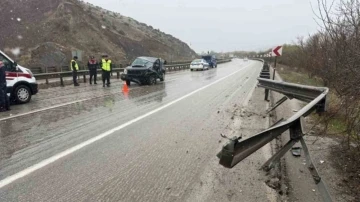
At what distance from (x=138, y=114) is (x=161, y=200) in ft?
18.0

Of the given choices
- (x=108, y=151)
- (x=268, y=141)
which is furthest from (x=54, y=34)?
(x=268, y=141)

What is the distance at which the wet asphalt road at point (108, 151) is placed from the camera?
421 centimetres

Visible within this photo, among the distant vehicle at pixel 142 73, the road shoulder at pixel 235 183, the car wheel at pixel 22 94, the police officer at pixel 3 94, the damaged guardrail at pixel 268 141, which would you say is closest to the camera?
the damaged guardrail at pixel 268 141

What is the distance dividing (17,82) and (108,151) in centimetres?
825

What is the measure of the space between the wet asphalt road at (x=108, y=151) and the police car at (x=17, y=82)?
1880 mm

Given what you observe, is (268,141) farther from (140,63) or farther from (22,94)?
(140,63)

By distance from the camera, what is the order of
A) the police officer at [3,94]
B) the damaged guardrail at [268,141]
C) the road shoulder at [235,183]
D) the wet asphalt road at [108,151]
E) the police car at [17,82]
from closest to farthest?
the damaged guardrail at [268,141]
the road shoulder at [235,183]
the wet asphalt road at [108,151]
the police officer at [3,94]
the police car at [17,82]

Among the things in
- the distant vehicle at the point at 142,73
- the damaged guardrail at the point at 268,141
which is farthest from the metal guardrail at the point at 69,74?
the damaged guardrail at the point at 268,141

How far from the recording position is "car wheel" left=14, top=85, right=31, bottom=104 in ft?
39.9

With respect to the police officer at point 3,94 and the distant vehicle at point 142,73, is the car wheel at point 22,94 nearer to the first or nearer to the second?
the police officer at point 3,94

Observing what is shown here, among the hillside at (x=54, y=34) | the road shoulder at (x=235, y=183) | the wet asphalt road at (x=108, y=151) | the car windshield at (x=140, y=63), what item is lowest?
the road shoulder at (x=235, y=183)

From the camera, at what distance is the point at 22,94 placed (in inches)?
486

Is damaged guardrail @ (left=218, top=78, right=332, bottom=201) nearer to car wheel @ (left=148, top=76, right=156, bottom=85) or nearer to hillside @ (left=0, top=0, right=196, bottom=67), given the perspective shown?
car wheel @ (left=148, top=76, right=156, bottom=85)

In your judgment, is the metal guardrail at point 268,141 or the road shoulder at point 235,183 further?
the road shoulder at point 235,183
